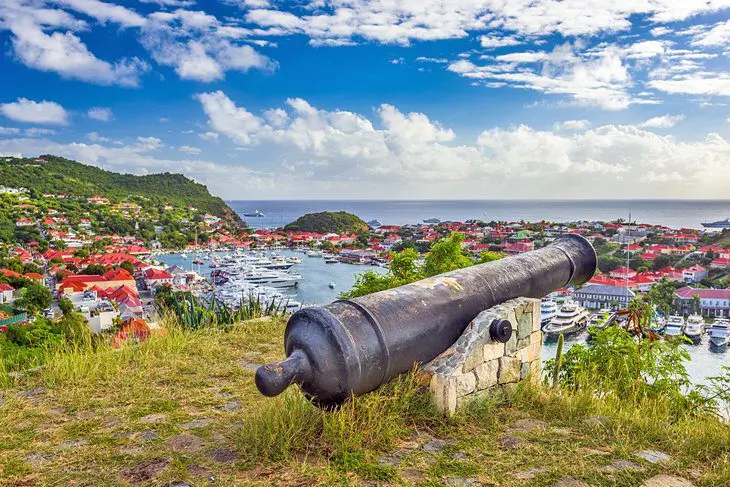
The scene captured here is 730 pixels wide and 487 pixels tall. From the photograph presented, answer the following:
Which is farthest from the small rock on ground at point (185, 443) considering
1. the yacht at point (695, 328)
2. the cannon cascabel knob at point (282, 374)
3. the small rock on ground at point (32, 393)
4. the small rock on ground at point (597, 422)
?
the yacht at point (695, 328)

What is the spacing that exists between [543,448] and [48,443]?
2.68 meters

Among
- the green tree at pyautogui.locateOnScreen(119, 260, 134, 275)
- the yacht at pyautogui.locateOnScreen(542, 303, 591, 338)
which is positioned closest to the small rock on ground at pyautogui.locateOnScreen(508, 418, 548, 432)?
the yacht at pyautogui.locateOnScreen(542, 303, 591, 338)

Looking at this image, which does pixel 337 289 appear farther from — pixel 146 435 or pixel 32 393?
pixel 146 435

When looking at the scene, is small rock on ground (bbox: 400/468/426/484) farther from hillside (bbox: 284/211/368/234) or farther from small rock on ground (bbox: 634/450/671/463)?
hillside (bbox: 284/211/368/234)

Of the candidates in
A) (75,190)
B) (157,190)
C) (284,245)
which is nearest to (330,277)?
(284,245)

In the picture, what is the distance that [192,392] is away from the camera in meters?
3.86

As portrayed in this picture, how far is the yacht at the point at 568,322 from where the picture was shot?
66.1 feet

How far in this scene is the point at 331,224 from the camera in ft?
222

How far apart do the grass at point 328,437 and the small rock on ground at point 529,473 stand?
23 millimetres

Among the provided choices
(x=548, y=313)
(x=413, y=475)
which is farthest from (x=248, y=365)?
(x=548, y=313)

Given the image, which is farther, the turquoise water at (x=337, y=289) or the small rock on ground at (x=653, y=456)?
the turquoise water at (x=337, y=289)

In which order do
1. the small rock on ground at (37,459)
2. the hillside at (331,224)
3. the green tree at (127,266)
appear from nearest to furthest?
the small rock on ground at (37,459) < the green tree at (127,266) < the hillside at (331,224)

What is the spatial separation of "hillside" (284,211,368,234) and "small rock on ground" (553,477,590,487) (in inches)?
2420

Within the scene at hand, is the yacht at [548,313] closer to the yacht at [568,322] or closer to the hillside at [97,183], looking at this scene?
the yacht at [568,322]
